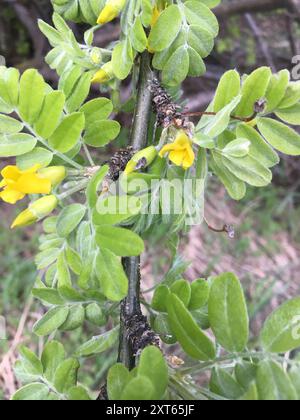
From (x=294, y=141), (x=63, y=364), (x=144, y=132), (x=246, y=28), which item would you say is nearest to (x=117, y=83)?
(x=144, y=132)

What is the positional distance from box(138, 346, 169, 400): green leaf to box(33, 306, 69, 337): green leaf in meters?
0.22

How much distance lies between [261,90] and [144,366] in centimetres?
30

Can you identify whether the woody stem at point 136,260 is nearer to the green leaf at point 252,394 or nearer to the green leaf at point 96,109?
the green leaf at point 96,109

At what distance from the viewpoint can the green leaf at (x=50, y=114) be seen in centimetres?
54

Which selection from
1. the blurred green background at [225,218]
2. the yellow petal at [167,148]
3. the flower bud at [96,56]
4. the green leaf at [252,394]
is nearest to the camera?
the green leaf at [252,394]

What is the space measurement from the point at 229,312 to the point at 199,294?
131 mm

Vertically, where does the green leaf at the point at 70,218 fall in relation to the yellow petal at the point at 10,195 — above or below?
below

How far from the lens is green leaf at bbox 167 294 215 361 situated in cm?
46

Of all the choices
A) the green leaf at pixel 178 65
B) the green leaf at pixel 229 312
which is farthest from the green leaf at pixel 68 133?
the green leaf at pixel 229 312

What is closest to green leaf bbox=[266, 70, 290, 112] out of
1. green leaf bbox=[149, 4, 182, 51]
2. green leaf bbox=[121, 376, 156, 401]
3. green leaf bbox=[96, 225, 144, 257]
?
green leaf bbox=[149, 4, 182, 51]

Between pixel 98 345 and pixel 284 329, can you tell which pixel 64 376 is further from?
pixel 284 329

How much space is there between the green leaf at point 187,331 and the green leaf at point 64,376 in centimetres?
14
